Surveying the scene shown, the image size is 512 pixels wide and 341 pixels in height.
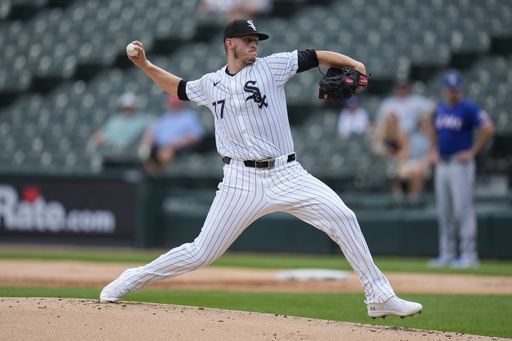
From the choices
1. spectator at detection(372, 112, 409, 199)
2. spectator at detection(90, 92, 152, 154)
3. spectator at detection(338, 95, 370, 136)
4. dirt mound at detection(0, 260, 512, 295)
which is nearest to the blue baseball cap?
spectator at detection(372, 112, 409, 199)

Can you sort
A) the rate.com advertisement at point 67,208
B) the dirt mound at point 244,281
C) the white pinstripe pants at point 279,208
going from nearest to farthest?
the white pinstripe pants at point 279,208, the dirt mound at point 244,281, the rate.com advertisement at point 67,208

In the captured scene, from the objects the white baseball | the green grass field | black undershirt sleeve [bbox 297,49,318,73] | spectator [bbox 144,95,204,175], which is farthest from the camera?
spectator [bbox 144,95,204,175]

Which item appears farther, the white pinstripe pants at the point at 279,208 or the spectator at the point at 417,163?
the spectator at the point at 417,163

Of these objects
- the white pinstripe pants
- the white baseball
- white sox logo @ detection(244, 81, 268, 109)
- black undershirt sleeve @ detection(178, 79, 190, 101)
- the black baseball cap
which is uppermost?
the black baseball cap

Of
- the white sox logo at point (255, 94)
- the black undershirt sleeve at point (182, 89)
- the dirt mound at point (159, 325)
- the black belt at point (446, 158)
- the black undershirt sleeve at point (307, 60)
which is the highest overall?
the black undershirt sleeve at point (307, 60)

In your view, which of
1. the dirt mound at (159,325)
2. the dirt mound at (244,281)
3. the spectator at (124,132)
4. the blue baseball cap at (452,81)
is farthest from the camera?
the spectator at (124,132)

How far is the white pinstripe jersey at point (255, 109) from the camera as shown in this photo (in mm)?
4680

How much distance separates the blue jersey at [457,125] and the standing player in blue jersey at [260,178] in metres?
4.79

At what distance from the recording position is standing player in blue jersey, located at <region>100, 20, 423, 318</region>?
184 inches

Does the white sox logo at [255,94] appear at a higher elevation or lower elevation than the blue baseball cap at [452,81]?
lower

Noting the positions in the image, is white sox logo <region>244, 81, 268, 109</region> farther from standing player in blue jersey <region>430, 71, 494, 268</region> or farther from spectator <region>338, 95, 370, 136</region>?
spectator <region>338, 95, 370, 136</region>

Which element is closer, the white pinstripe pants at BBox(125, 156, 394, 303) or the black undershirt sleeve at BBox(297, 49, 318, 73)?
the white pinstripe pants at BBox(125, 156, 394, 303)

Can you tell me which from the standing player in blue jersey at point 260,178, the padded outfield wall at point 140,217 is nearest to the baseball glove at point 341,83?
the standing player in blue jersey at point 260,178

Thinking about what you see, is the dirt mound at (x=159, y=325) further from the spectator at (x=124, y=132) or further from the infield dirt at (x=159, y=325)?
the spectator at (x=124, y=132)
